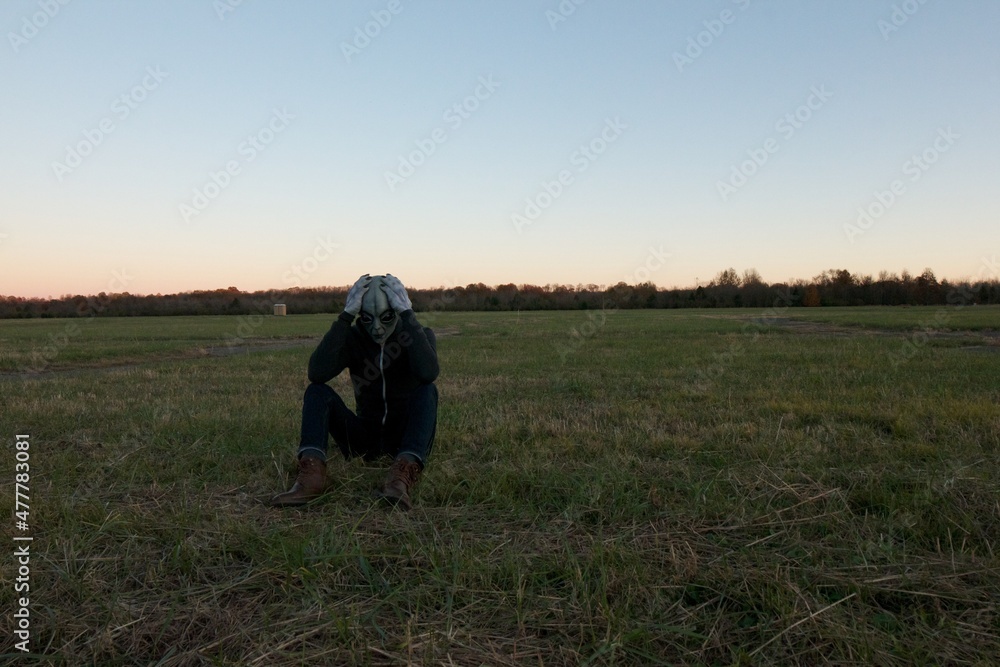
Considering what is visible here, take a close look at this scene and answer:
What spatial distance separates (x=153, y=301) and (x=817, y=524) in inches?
3728

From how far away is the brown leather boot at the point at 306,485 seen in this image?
3.93 metres

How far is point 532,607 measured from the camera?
8.70ft

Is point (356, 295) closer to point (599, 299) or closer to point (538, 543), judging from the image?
point (538, 543)

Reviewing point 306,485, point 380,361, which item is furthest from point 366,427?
point 306,485

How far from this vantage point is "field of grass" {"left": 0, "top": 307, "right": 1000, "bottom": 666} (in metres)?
2.41

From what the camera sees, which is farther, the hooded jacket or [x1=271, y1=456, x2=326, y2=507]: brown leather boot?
the hooded jacket

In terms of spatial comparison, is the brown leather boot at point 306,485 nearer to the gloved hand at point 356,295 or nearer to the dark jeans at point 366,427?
the dark jeans at point 366,427

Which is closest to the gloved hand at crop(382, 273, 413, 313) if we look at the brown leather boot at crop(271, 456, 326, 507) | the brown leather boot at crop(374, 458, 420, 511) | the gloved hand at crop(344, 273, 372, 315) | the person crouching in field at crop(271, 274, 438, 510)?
the person crouching in field at crop(271, 274, 438, 510)

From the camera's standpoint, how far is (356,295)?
174 inches

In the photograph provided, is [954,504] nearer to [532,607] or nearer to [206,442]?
[532,607]

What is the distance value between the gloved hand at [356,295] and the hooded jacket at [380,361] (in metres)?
Result: 0.06

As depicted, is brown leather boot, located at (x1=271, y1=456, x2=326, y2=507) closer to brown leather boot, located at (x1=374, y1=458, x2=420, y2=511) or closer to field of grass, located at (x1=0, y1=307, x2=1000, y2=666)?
field of grass, located at (x1=0, y1=307, x2=1000, y2=666)

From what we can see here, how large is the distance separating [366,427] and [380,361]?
60 cm

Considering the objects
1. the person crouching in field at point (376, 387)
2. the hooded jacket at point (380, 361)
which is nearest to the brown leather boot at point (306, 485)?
the person crouching in field at point (376, 387)
